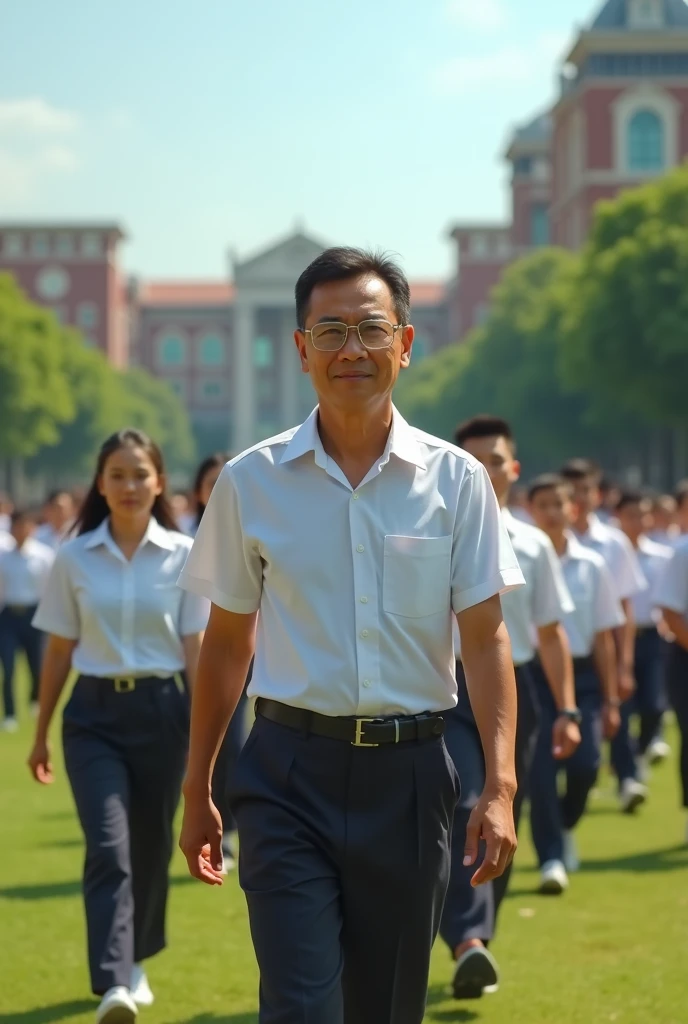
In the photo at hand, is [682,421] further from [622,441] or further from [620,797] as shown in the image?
[620,797]

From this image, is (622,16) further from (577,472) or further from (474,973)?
(474,973)

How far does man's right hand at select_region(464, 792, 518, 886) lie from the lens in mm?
4172

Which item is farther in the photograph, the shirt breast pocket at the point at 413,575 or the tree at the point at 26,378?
the tree at the point at 26,378

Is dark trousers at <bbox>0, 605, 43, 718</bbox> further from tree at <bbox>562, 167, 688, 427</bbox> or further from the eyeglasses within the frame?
tree at <bbox>562, 167, 688, 427</bbox>

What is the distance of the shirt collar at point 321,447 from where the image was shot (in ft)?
14.3

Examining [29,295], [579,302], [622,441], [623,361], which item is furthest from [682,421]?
[29,295]

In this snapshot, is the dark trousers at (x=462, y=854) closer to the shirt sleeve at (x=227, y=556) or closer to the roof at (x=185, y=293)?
the shirt sleeve at (x=227, y=556)

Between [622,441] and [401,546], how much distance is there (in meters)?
60.8

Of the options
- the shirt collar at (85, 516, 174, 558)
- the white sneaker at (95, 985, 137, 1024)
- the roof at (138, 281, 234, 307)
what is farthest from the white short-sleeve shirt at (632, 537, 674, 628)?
the roof at (138, 281, 234, 307)

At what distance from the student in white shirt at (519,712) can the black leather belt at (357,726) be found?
91.7 inches

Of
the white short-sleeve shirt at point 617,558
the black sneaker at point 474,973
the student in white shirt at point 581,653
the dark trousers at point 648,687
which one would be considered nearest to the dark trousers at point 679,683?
the student in white shirt at point 581,653

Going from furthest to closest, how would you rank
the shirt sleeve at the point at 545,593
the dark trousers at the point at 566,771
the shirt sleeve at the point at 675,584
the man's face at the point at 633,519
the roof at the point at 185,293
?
the roof at the point at 185,293
the man's face at the point at 633,519
the shirt sleeve at the point at 675,584
the dark trousers at the point at 566,771
the shirt sleeve at the point at 545,593

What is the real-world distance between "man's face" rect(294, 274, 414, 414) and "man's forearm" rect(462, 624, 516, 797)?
598 millimetres

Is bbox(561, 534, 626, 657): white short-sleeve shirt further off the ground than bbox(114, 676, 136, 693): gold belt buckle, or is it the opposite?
bbox(561, 534, 626, 657): white short-sleeve shirt
